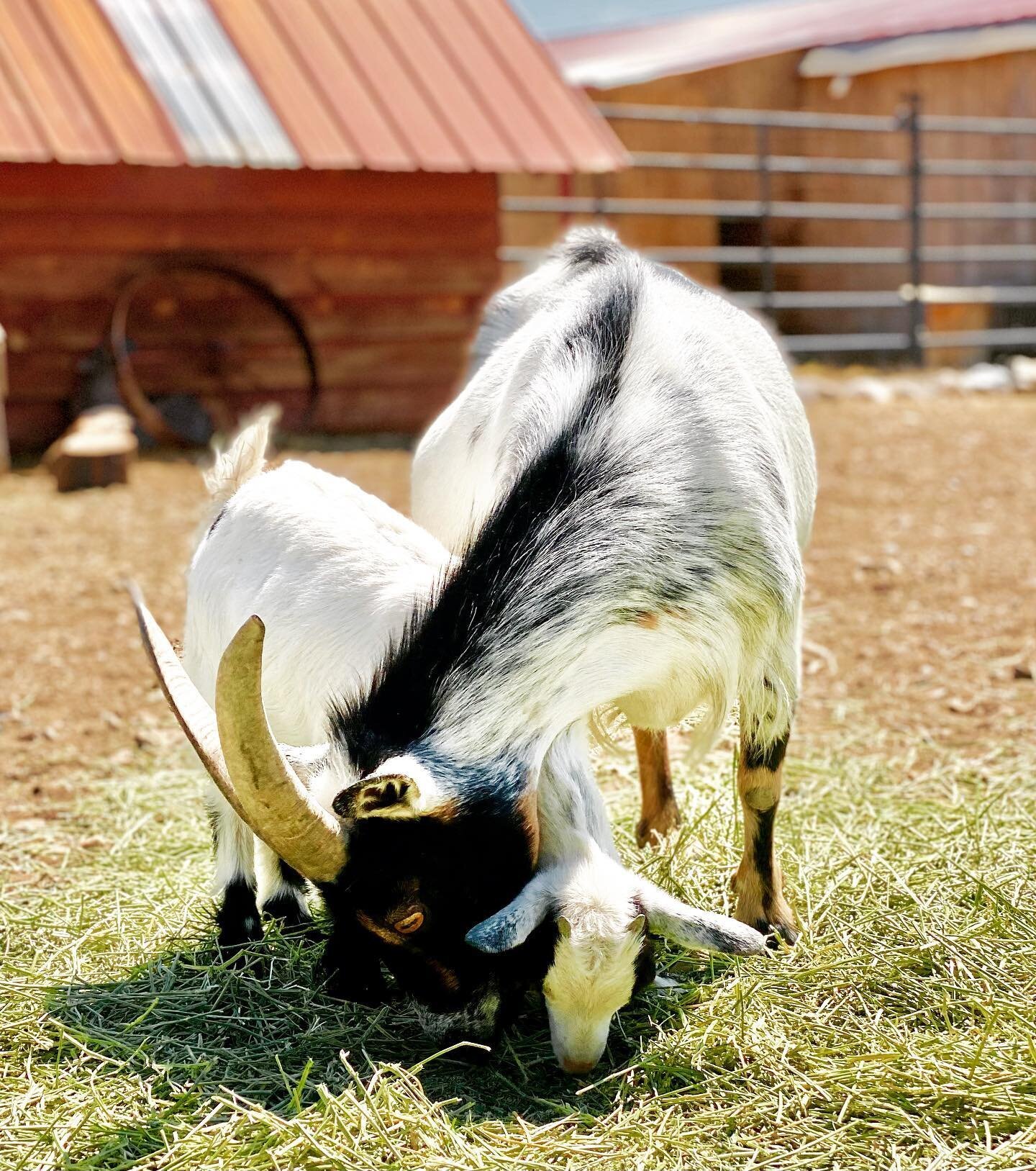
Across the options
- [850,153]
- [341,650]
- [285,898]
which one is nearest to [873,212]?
[850,153]

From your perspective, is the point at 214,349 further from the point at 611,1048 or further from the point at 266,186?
the point at 611,1048

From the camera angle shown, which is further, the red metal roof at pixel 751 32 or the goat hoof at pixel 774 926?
the red metal roof at pixel 751 32

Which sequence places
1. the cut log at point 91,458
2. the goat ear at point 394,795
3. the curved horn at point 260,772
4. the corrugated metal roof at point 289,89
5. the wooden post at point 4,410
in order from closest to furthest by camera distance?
the curved horn at point 260,772 → the goat ear at point 394,795 → the cut log at point 91,458 → the wooden post at point 4,410 → the corrugated metal roof at point 289,89

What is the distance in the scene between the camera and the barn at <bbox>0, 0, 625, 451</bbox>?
31.0ft

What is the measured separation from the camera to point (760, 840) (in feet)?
11.1

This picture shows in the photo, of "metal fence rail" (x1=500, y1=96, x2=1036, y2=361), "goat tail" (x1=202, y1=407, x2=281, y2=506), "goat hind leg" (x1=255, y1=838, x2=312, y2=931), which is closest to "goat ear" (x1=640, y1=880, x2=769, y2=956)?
"goat hind leg" (x1=255, y1=838, x2=312, y2=931)

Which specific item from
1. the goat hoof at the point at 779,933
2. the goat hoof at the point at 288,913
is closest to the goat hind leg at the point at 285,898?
the goat hoof at the point at 288,913

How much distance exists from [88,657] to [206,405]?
467 cm

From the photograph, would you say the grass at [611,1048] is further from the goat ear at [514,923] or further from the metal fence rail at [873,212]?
the metal fence rail at [873,212]

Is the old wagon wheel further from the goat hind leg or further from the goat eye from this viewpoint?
the goat eye

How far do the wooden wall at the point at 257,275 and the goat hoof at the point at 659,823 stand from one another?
22.6 ft

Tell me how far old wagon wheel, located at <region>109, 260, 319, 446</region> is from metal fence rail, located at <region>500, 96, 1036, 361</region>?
6.08 feet

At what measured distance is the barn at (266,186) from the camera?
372 inches

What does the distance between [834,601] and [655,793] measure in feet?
8.71
